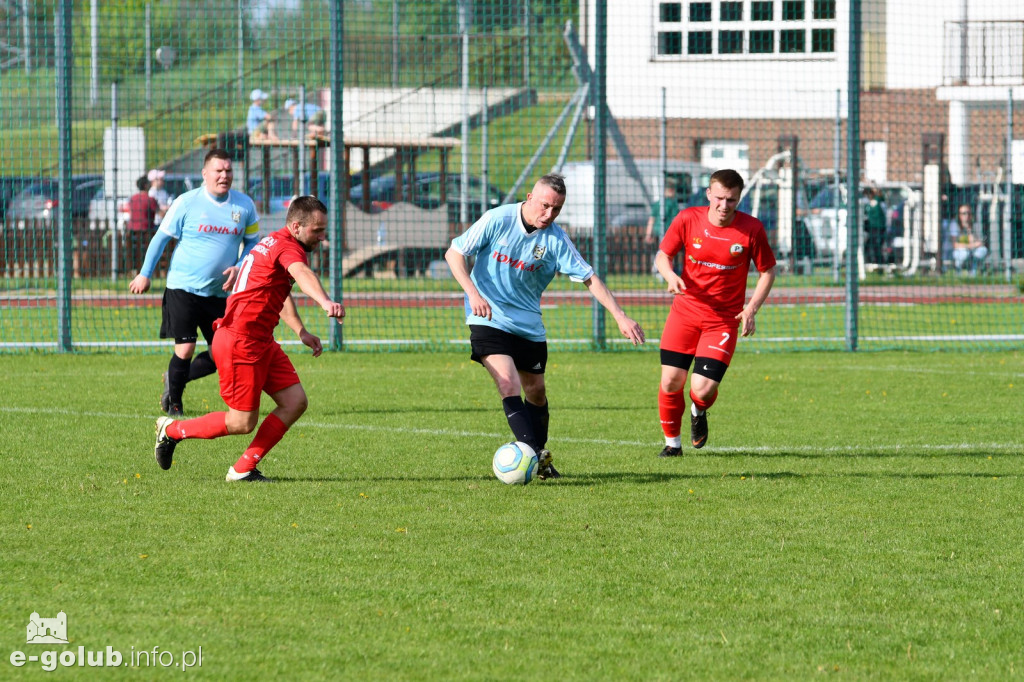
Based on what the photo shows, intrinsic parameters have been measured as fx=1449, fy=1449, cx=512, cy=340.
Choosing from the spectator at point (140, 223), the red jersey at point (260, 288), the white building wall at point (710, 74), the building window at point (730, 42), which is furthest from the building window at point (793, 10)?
the red jersey at point (260, 288)

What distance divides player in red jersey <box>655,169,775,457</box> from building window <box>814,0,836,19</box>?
36.2 feet

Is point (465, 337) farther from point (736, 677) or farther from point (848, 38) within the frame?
point (736, 677)

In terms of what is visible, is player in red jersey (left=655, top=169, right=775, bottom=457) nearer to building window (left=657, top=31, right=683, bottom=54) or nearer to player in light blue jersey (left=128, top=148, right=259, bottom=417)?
player in light blue jersey (left=128, top=148, right=259, bottom=417)

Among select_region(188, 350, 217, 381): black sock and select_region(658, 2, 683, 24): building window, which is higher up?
select_region(658, 2, 683, 24): building window

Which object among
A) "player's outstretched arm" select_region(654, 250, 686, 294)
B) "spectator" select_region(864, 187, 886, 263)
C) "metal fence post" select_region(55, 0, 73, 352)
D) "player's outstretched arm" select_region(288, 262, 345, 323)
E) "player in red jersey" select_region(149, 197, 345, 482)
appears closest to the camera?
"player's outstretched arm" select_region(288, 262, 345, 323)

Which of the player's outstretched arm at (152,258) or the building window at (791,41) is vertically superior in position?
the building window at (791,41)

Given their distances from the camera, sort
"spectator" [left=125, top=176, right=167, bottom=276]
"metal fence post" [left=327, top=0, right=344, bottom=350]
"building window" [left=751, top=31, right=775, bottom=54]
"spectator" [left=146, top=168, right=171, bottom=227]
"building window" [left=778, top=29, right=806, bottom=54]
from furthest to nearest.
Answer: "spectator" [left=146, top=168, right=171, bottom=227], "spectator" [left=125, top=176, right=167, bottom=276], "building window" [left=778, top=29, right=806, bottom=54], "building window" [left=751, top=31, right=775, bottom=54], "metal fence post" [left=327, top=0, right=344, bottom=350]

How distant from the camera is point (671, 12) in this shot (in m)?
18.3

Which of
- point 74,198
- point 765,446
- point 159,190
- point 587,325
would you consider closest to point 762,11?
point 587,325

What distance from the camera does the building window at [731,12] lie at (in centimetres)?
1817

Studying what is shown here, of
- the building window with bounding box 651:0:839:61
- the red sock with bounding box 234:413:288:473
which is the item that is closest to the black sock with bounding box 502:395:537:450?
the red sock with bounding box 234:413:288:473

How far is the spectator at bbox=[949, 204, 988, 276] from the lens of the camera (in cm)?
2550

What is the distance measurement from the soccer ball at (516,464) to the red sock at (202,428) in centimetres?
147

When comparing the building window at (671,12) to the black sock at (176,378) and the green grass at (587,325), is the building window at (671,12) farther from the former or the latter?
the black sock at (176,378)
